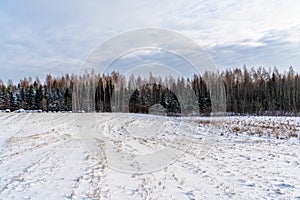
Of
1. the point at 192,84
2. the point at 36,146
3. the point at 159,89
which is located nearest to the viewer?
the point at 192,84

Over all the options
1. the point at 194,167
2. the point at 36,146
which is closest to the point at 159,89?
the point at 194,167

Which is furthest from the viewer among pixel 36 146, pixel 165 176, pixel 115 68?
pixel 36 146

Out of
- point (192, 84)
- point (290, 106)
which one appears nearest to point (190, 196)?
point (192, 84)

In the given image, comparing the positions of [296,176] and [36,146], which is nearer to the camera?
[296,176]

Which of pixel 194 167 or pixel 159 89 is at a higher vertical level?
pixel 159 89

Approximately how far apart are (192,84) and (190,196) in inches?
111

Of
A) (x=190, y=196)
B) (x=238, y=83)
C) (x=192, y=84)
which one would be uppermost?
A: (x=238, y=83)

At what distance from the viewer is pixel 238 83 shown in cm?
6384

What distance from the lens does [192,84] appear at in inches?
255

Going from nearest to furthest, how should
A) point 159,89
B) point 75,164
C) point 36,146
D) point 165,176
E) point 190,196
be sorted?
point 190,196
point 165,176
point 75,164
point 159,89
point 36,146

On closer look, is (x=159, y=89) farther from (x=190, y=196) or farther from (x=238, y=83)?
(x=238, y=83)

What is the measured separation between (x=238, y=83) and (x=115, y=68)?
62669 millimetres

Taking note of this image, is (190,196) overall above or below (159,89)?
below

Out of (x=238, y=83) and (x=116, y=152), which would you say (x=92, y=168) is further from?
(x=238, y=83)
